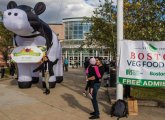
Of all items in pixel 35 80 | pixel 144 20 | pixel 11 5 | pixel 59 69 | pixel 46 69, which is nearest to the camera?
pixel 144 20

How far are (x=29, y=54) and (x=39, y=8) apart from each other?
225 centimetres

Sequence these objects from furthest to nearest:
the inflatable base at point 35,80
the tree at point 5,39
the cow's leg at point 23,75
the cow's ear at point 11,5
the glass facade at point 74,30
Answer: the glass facade at point 74,30, the tree at point 5,39, the inflatable base at point 35,80, the cow's leg at point 23,75, the cow's ear at point 11,5

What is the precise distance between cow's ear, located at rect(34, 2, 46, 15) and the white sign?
1.71m

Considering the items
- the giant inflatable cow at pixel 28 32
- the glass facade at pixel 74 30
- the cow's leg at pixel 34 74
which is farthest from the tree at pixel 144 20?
the glass facade at pixel 74 30

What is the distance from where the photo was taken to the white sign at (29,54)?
1588 cm

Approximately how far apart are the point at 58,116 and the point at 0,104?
10.1 ft

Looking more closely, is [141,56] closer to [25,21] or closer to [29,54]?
[25,21]

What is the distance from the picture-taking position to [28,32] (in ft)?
50.8

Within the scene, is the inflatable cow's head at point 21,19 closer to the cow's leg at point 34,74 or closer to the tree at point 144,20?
the cow's leg at point 34,74

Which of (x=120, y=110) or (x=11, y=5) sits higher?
(x=11, y=5)

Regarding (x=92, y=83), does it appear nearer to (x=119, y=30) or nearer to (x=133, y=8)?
(x=119, y=30)

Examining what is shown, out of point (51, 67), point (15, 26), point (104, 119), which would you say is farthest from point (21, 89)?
point (104, 119)

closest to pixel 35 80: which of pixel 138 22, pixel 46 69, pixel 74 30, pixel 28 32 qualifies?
pixel 46 69

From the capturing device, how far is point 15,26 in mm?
14711
